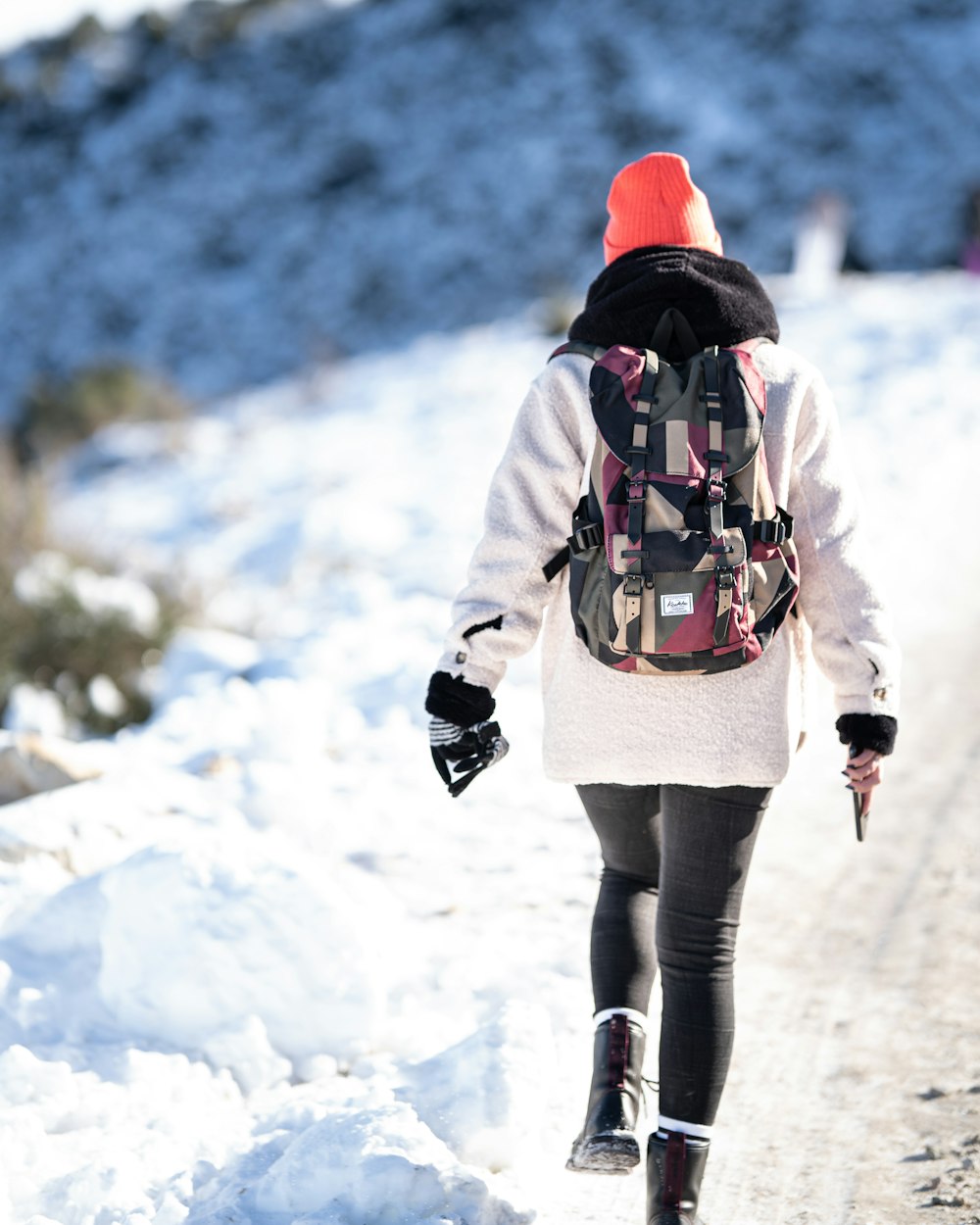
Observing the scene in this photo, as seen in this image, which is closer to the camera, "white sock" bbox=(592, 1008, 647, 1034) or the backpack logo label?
the backpack logo label

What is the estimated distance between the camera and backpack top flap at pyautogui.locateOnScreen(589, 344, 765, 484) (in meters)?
1.89

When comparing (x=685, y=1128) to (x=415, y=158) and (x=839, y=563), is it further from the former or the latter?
(x=415, y=158)

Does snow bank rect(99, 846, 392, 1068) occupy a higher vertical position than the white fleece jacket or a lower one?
lower

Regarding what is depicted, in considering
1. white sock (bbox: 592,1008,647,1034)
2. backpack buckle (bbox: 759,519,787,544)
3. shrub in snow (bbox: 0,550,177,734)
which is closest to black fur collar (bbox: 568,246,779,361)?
backpack buckle (bbox: 759,519,787,544)

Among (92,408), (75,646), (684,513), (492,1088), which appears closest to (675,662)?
(684,513)

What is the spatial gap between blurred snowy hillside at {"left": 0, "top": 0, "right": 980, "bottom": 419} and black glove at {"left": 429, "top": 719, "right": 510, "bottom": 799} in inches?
803

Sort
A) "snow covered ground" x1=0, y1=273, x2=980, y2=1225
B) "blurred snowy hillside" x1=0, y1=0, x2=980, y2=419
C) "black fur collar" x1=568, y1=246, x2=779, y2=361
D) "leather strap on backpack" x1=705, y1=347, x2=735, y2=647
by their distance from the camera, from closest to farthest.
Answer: "leather strap on backpack" x1=705, y1=347, x2=735, y2=647 < "black fur collar" x1=568, y1=246, x2=779, y2=361 < "snow covered ground" x1=0, y1=273, x2=980, y2=1225 < "blurred snowy hillside" x1=0, y1=0, x2=980, y2=419

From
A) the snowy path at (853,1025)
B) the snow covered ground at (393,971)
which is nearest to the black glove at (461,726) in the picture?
the snow covered ground at (393,971)

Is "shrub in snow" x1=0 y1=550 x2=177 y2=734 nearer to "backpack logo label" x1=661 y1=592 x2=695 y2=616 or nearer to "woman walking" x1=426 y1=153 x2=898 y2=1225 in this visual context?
"woman walking" x1=426 y1=153 x2=898 y2=1225

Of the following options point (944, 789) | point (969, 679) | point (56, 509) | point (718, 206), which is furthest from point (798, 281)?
point (944, 789)

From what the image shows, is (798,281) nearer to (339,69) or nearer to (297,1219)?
(297,1219)

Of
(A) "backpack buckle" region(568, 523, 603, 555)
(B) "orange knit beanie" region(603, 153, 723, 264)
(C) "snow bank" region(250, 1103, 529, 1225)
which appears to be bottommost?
(C) "snow bank" region(250, 1103, 529, 1225)

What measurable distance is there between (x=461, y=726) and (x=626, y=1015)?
59 centimetres

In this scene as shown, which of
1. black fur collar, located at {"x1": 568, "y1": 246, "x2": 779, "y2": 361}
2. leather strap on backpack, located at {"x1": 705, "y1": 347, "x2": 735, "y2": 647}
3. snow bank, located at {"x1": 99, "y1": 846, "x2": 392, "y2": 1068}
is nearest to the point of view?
leather strap on backpack, located at {"x1": 705, "y1": 347, "x2": 735, "y2": 647}
